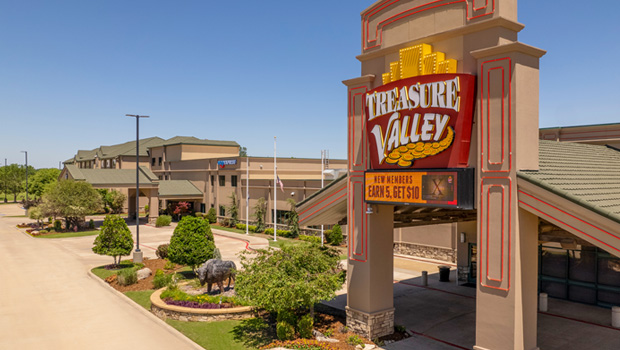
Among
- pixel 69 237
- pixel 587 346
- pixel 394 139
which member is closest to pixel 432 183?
pixel 394 139

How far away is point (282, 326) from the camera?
15961 millimetres

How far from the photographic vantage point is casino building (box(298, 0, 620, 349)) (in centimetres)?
1209

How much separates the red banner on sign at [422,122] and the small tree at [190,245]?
44.2 ft

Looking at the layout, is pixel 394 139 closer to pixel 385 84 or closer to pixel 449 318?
pixel 385 84

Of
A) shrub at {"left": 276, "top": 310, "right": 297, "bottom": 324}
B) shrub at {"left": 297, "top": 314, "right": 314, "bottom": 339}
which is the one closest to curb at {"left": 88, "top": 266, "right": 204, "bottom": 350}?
shrub at {"left": 276, "top": 310, "right": 297, "bottom": 324}

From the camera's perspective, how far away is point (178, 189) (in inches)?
2442

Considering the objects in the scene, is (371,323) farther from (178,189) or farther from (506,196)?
(178,189)

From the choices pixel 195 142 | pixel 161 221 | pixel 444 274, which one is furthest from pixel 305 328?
pixel 195 142

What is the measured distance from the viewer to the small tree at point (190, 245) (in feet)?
81.8

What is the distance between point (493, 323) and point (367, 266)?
4.97m

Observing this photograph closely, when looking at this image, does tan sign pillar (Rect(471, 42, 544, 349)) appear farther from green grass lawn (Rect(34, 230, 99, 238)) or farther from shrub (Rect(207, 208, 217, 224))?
shrub (Rect(207, 208, 217, 224))

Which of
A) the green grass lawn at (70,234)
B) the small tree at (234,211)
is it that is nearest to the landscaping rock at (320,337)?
the small tree at (234,211)

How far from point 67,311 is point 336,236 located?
24555 mm

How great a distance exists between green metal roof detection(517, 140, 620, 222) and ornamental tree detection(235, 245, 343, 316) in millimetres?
8090
